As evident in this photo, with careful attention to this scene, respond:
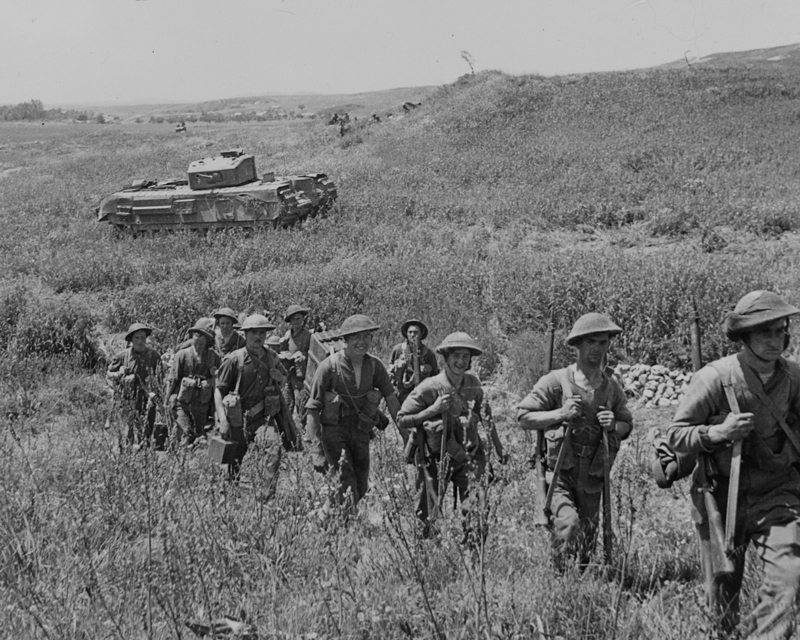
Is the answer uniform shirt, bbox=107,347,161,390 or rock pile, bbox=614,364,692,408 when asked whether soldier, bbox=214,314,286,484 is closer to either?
uniform shirt, bbox=107,347,161,390

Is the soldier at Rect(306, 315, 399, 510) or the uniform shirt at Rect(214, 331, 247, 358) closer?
the soldier at Rect(306, 315, 399, 510)

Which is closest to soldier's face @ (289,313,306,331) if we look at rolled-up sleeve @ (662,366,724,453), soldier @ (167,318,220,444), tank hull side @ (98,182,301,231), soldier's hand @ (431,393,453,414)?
soldier @ (167,318,220,444)

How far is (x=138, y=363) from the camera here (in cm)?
870

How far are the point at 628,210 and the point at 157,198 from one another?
12.9 metres

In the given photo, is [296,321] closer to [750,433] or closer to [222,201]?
[750,433]

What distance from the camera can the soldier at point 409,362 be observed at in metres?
7.97

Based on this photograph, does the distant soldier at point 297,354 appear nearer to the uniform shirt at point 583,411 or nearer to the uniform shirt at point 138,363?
the uniform shirt at point 138,363

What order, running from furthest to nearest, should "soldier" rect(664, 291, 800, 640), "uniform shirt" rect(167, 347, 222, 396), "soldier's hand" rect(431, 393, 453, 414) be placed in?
1. "uniform shirt" rect(167, 347, 222, 396)
2. "soldier's hand" rect(431, 393, 453, 414)
3. "soldier" rect(664, 291, 800, 640)

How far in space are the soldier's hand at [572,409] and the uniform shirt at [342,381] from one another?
2.10 meters

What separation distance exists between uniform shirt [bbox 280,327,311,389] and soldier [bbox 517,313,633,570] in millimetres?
4578

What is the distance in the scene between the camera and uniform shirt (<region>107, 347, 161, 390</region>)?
28.4ft

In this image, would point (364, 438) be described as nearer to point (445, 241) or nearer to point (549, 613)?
point (549, 613)

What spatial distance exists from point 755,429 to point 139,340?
685cm

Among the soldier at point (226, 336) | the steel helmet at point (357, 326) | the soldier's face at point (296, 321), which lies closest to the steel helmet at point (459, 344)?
the steel helmet at point (357, 326)
